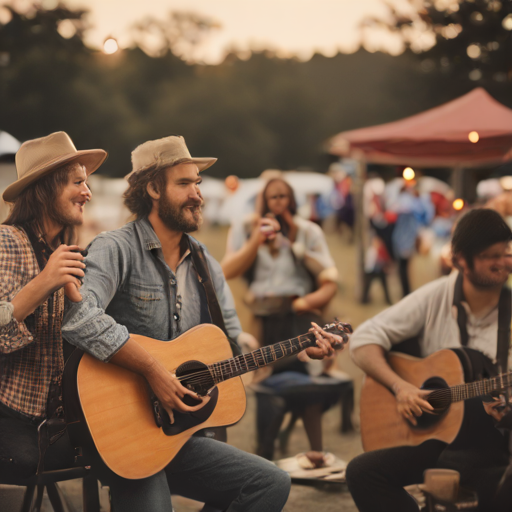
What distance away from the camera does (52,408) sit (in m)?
2.49

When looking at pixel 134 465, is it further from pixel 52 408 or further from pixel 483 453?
pixel 483 453

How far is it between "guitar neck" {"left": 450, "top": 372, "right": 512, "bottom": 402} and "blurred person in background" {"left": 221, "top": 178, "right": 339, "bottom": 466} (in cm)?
144

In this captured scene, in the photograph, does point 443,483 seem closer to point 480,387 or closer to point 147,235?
point 480,387

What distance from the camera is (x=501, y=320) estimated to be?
114 inches

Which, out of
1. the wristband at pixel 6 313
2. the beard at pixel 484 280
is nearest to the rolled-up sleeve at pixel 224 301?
the wristband at pixel 6 313

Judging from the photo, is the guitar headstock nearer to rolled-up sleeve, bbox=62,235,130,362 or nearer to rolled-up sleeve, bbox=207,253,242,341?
rolled-up sleeve, bbox=207,253,242,341

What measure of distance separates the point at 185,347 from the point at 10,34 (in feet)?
32.8

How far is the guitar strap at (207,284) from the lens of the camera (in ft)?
9.04

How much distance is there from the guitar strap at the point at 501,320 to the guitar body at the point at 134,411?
1159 mm

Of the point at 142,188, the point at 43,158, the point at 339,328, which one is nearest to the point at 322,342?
the point at 339,328

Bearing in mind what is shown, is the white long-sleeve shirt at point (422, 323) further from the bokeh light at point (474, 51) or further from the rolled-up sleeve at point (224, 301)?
the bokeh light at point (474, 51)

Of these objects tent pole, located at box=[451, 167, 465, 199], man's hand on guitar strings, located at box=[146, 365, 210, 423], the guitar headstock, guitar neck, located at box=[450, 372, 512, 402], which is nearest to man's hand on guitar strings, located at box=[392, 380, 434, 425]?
guitar neck, located at box=[450, 372, 512, 402]

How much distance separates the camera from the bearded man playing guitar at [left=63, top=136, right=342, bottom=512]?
7.91ft

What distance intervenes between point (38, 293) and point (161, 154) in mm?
768
